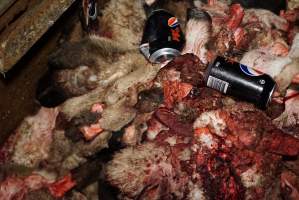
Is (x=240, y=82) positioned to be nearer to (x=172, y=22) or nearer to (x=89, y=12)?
(x=172, y=22)

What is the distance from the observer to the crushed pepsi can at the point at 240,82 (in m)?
2.83

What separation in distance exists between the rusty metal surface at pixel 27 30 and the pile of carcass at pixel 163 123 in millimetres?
380

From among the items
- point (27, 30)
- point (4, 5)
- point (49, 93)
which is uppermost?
point (4, 5)

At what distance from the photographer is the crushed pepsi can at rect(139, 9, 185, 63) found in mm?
3161

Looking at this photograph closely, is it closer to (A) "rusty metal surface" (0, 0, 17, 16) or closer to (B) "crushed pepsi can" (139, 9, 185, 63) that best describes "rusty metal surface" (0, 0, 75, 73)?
(A) "rusty metal surface" (0, 0, 17, 16)

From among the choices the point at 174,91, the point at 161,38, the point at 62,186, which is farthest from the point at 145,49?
the point at 62,186

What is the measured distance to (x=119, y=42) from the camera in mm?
3551

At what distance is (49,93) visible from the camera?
343 cm

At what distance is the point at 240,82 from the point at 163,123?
599 mm

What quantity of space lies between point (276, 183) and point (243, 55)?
1.04m

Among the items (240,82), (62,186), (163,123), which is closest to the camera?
(240,82)

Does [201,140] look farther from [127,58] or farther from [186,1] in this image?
[186,1]

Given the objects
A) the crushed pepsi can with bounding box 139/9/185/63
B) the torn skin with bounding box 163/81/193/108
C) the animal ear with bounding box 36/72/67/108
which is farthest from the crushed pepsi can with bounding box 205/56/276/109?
the animal ear with bounding box 36/72/67/108

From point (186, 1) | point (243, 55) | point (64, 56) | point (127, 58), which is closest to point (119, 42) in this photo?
point (127, 58)
